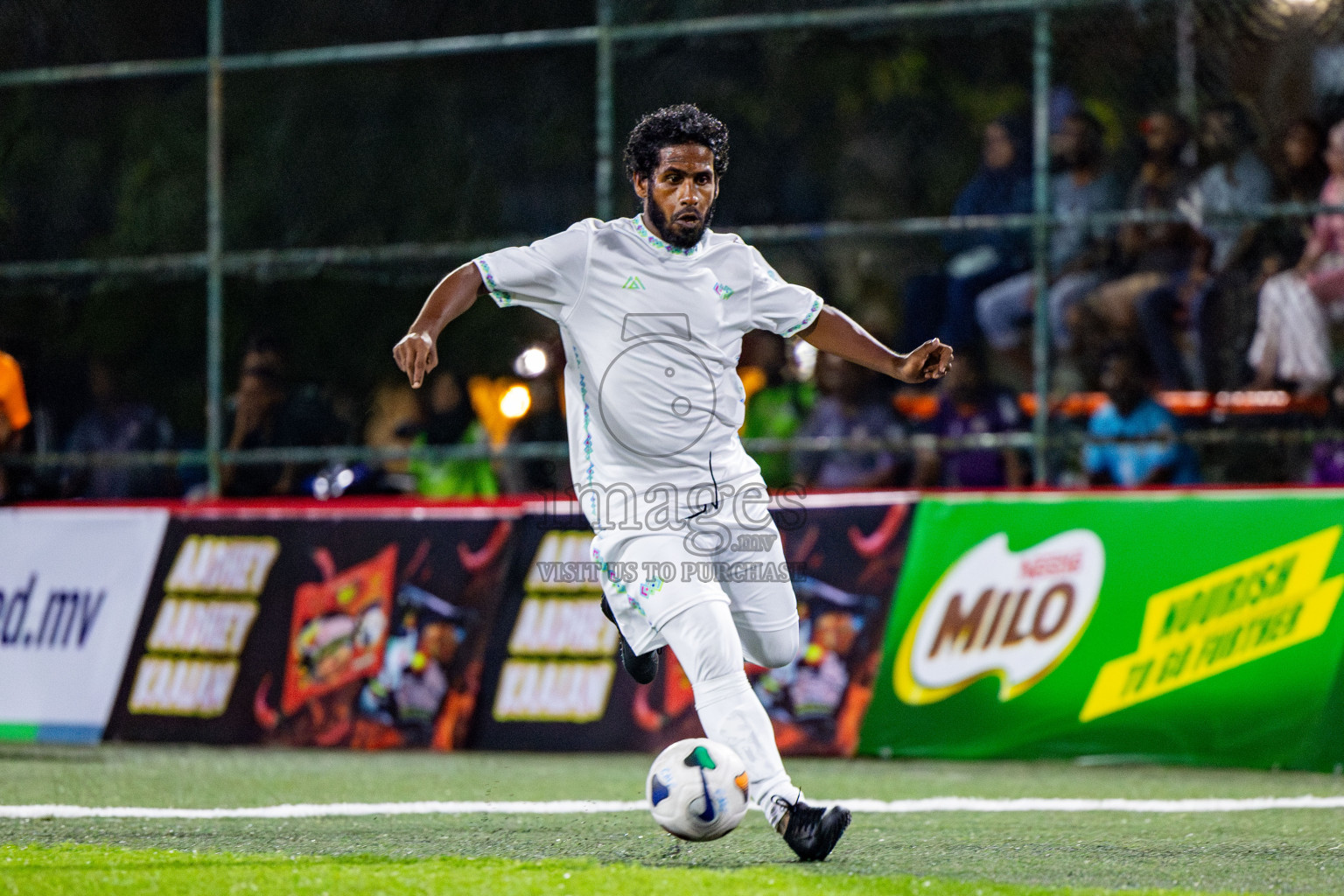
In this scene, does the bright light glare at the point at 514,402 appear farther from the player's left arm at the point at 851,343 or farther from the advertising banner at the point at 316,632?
the player's left arm at the point at 851,343

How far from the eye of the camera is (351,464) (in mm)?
11656

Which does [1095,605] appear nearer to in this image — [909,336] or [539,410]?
[909,336]

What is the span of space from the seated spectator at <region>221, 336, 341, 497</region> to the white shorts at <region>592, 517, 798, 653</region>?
6.54 metres

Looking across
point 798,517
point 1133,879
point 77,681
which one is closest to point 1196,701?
point 798,517

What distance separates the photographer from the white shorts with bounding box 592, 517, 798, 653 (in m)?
5.40

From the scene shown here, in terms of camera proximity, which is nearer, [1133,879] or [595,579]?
[1133,879]

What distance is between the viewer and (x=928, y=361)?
225 inches

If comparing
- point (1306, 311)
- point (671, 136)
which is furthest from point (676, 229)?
point (1306, 311)

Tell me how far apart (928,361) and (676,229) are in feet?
2.81

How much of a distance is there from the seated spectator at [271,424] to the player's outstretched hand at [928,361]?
21.9 ft

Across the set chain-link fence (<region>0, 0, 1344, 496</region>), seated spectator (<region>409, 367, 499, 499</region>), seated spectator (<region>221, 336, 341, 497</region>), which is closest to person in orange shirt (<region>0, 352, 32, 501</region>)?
chain-link fence (<region>0, 0, 1344, 496</region>)

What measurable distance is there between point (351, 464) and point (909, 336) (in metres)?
3.49

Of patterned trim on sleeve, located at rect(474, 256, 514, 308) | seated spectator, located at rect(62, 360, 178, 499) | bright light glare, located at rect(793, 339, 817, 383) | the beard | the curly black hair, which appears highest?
the curly black hair

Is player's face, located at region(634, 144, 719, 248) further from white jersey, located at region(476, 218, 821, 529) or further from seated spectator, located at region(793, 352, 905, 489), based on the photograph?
seated spectator, located at region(793, 352, 905, 489)
